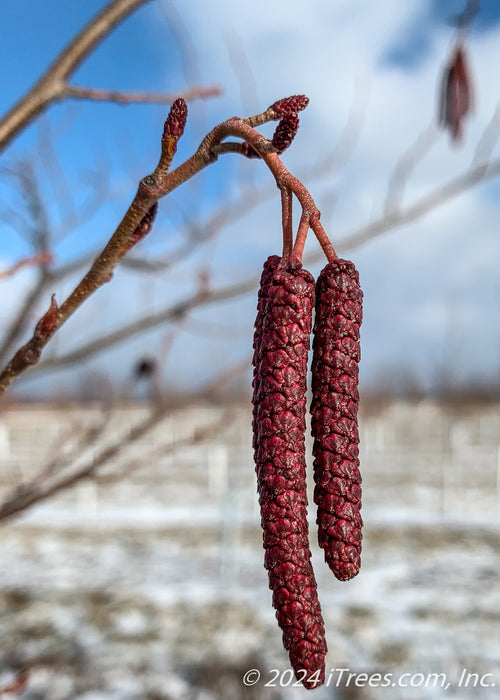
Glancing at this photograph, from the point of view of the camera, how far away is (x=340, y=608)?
696 cm

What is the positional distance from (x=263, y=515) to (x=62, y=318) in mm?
294

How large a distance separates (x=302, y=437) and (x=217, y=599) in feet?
23.9

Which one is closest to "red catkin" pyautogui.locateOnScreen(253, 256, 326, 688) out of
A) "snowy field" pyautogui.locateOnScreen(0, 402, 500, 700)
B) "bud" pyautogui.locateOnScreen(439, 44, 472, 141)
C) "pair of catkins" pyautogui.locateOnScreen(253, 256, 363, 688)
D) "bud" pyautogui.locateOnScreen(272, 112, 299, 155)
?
"pair of catkins" pyautogui.locateOnScreen(253, 256, 363, 688)

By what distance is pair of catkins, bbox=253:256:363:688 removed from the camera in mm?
543

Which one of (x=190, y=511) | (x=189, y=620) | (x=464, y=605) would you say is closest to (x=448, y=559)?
(x=464, y=605)

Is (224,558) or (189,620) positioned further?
(224,558)

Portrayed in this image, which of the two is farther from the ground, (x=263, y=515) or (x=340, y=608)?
(x=263, y=515)

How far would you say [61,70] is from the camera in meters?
1.19

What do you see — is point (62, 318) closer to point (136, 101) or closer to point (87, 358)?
point (136, 101)

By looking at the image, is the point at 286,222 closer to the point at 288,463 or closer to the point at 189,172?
the point at 189,172

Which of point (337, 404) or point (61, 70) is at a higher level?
point (61, 70)

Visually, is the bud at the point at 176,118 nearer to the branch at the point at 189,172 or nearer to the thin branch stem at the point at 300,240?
the branch at the point at 189,172

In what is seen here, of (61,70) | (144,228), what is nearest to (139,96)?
(61,70)

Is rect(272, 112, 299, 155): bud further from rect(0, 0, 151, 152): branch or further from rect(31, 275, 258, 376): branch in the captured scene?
rect(31, 275, 258, 376): branch
